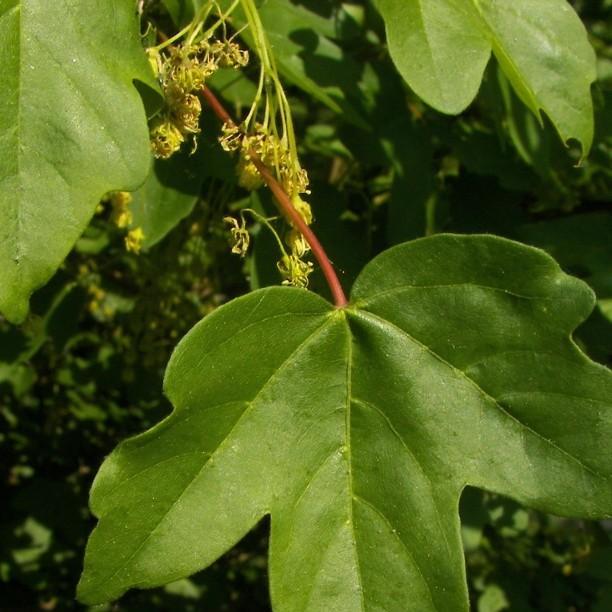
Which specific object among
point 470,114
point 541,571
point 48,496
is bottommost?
point 541,571

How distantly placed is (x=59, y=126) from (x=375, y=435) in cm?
45

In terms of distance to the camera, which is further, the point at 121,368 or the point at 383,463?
the point at 121,368

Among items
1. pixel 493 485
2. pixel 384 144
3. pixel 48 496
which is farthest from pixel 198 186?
pixel 48 496

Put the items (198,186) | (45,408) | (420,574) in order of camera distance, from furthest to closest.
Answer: (45,408), (198,186), (420,574)

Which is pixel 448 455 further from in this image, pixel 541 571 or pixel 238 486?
pixel 541 571

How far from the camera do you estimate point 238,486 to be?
3.18ft

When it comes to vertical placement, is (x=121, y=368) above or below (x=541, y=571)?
above

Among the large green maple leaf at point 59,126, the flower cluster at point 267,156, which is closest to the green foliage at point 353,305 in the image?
the large green maple leaf at point 59,126

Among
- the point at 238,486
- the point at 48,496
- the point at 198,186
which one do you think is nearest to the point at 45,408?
the point at 48,496

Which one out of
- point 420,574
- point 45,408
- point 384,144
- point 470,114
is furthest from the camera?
point 45,408

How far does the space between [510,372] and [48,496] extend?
5.61ft

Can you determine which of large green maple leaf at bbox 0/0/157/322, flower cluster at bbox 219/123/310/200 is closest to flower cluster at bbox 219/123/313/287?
flower cluster at bbox 219/123/310/200

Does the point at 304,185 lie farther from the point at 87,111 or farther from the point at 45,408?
the point at 45,408

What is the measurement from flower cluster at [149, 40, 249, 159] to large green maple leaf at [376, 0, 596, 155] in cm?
19
